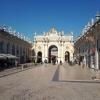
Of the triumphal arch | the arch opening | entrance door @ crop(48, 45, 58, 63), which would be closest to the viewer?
the arch opening

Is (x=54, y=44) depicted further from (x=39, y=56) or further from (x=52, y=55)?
(x=52, y=55)

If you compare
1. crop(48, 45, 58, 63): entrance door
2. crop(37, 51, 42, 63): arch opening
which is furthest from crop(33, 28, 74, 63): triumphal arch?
crop(48, 45, 58, 63): entrance door

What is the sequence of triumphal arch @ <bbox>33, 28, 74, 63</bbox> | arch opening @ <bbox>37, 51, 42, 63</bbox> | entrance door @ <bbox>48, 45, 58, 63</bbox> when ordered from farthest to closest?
entrance door @ <bbox>48, 45, 58, 63</bbox>
triumphal arch @ <bbox>33, 28, 74, 63</bbox>
arch opening @ <bbox>37, 51, 42, 63</bbox>

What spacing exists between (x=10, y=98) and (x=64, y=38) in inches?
3566

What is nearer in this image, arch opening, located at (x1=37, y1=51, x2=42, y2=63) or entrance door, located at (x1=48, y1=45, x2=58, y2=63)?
arch opening, located at (x1=37, y1=51, x2=42, y2=63)

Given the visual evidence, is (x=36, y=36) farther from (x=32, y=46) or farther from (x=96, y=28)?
(x=96, y=28)

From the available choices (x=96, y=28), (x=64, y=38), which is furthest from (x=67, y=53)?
(x=96, y=28)

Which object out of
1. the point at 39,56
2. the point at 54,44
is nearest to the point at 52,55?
the point at 54,44

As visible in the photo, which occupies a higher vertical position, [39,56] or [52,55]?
[52,55]

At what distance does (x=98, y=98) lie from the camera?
13258mm

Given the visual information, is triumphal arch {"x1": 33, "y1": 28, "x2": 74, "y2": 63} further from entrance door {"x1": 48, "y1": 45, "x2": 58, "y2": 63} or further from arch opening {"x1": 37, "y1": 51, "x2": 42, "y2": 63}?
entrance door {"x1": 48, "y1": 45, "x2": 58, "y2": 63}

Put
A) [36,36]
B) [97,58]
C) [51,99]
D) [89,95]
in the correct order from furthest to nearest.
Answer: [36,36], [97,58], [89,95], [51,99]

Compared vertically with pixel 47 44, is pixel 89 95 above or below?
below

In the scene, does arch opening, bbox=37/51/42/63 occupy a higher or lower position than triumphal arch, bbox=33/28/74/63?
lower
